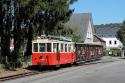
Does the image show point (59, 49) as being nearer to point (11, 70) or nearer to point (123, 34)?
point (11, 70)

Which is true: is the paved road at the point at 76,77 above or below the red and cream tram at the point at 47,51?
below

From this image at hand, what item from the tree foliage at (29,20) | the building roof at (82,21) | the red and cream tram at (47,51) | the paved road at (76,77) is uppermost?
the building roof at (82,21)

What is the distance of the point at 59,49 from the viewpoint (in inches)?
1357

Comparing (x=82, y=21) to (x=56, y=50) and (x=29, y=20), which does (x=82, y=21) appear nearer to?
(x=29, y=20)

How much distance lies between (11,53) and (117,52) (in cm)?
5781

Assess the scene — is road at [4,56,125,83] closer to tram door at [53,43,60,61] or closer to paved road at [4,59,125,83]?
paved road at [4,59,125,83]

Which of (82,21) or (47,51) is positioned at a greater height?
(82,21)

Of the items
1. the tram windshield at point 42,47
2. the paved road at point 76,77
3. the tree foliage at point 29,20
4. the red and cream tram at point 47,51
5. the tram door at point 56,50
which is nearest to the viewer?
the paved road at point 76,77

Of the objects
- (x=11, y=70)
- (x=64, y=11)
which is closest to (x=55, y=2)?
(x=64, y=11)

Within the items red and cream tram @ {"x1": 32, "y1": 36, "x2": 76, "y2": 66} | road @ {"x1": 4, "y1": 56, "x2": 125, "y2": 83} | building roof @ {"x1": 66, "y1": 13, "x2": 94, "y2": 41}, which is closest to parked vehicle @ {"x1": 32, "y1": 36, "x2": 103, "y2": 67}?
red and cream tram @ {"x1": 32, "y1": 36, "x2": 76, "y2": 66}

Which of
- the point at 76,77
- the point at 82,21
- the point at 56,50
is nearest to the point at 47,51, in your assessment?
the point at 56,50

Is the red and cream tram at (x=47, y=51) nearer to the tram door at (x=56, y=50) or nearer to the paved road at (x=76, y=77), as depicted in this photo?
the tram door at (x=56, y=50)

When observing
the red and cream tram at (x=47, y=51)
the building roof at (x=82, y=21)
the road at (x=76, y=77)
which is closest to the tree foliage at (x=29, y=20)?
the red and cream tram at (x=47, y=51)

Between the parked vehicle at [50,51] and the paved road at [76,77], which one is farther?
the parked vehicle at [50,51]
